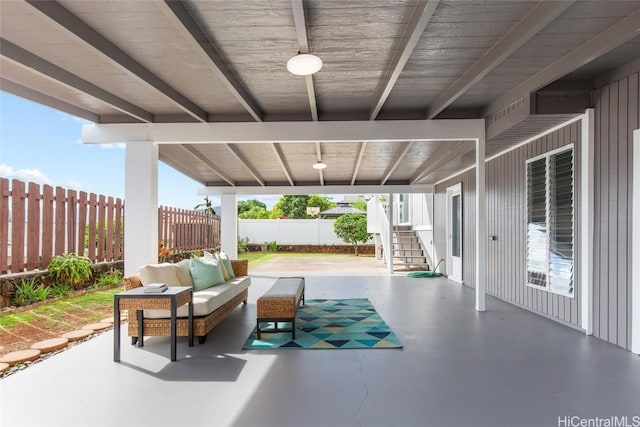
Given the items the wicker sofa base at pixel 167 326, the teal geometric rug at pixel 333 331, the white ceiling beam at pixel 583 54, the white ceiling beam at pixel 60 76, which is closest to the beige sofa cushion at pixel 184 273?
the wicker sofa base at pixel 167 326

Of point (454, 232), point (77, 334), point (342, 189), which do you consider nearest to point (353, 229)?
point (342, 189)

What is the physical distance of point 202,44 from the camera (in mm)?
3504

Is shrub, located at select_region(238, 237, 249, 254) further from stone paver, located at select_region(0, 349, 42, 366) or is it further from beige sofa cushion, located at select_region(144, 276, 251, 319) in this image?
stone paver, located at select_region(0, 349, 42, 366)

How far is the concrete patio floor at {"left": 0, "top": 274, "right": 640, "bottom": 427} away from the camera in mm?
2584

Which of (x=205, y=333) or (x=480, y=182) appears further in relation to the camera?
(x=480, y=182)

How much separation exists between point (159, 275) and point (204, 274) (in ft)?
2.56

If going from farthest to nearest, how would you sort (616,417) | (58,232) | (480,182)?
(58,232) → (480,182) → (616,417)

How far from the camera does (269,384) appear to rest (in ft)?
10.2

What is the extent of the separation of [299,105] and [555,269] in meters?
4.27

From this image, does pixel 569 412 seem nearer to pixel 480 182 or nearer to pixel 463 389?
pixel 463 389

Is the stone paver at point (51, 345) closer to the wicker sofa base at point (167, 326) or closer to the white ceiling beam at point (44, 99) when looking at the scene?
the wicker sofa base at point (167, 326)

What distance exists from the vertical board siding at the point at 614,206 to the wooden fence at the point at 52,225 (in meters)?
7.92

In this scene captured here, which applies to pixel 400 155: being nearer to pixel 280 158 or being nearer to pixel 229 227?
pixel 280 158

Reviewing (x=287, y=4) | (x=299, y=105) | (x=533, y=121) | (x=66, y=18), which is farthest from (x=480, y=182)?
(x=66, y=18)
